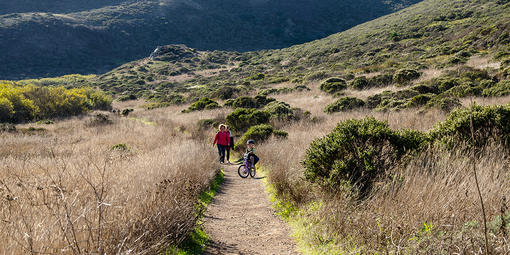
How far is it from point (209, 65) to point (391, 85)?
5856 cm

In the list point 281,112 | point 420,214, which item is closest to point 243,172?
point 420,214

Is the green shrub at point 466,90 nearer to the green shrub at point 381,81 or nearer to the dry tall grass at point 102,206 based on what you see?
the green shrub at point 381,81

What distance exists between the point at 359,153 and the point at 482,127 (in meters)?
2.79

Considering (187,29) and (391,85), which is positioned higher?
(187,29)

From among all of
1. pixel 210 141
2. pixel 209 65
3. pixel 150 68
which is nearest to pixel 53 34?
pixel 150 68

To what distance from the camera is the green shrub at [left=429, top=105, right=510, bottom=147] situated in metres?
5.45

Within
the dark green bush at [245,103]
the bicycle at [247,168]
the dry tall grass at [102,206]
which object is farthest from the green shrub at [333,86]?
the dry tall grass at [102,206]

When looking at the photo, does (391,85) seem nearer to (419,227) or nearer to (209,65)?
(419,227)

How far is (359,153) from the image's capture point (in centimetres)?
494

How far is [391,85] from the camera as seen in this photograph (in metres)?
23.9

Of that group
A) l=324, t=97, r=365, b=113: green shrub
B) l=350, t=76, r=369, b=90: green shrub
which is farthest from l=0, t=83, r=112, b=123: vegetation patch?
l=350, t=76, r=369, b=90: green shrub

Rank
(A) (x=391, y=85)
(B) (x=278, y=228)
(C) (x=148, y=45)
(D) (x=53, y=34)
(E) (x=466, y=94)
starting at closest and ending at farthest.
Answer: (B) (x=278, y=228), (E) (x=466, y=94), (A) (x=391, y=85), (D) (x=53, y=34), (C) (x=148, y=45)

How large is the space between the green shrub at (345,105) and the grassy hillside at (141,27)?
86.1m

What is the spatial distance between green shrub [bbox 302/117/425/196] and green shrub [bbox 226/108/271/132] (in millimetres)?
11662
